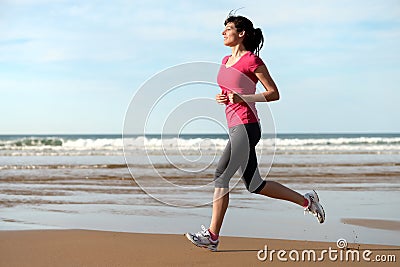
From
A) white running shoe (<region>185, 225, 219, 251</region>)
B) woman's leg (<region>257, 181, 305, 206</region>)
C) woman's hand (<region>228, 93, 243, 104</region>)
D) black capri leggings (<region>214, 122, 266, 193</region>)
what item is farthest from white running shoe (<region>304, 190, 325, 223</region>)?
woman's hand (<region>228, 93, 243, 104</region>)

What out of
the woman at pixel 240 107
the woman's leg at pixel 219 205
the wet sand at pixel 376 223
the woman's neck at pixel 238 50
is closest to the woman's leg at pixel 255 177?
the woman at pixel 240 107

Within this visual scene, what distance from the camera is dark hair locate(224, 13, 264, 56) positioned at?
14.8 ft

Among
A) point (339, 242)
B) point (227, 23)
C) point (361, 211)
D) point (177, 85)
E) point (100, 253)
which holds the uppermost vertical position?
point (227, 23)

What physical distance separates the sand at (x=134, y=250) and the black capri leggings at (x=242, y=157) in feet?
1.78

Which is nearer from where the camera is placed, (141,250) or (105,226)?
(141,250)

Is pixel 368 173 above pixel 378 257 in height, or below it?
above

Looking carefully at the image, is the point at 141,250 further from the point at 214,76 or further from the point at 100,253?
the point at 214,76

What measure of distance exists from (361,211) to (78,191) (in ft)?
14.6

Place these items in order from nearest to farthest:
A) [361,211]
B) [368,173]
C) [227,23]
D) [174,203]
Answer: [227,23]
[361,211]
[174,203]
[368,173]

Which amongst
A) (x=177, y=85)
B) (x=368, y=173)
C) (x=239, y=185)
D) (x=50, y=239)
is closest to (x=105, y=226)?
(x=50, y=239)

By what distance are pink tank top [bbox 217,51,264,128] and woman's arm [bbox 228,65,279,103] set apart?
0.17 feet

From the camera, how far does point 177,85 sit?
4.84m

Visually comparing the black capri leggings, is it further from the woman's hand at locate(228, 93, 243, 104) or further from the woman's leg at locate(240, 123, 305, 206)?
the woman's hand at locate(228, 93, 243, 104)

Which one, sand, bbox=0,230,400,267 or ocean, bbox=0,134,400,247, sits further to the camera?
ocean, bbox=0,134,400,247
